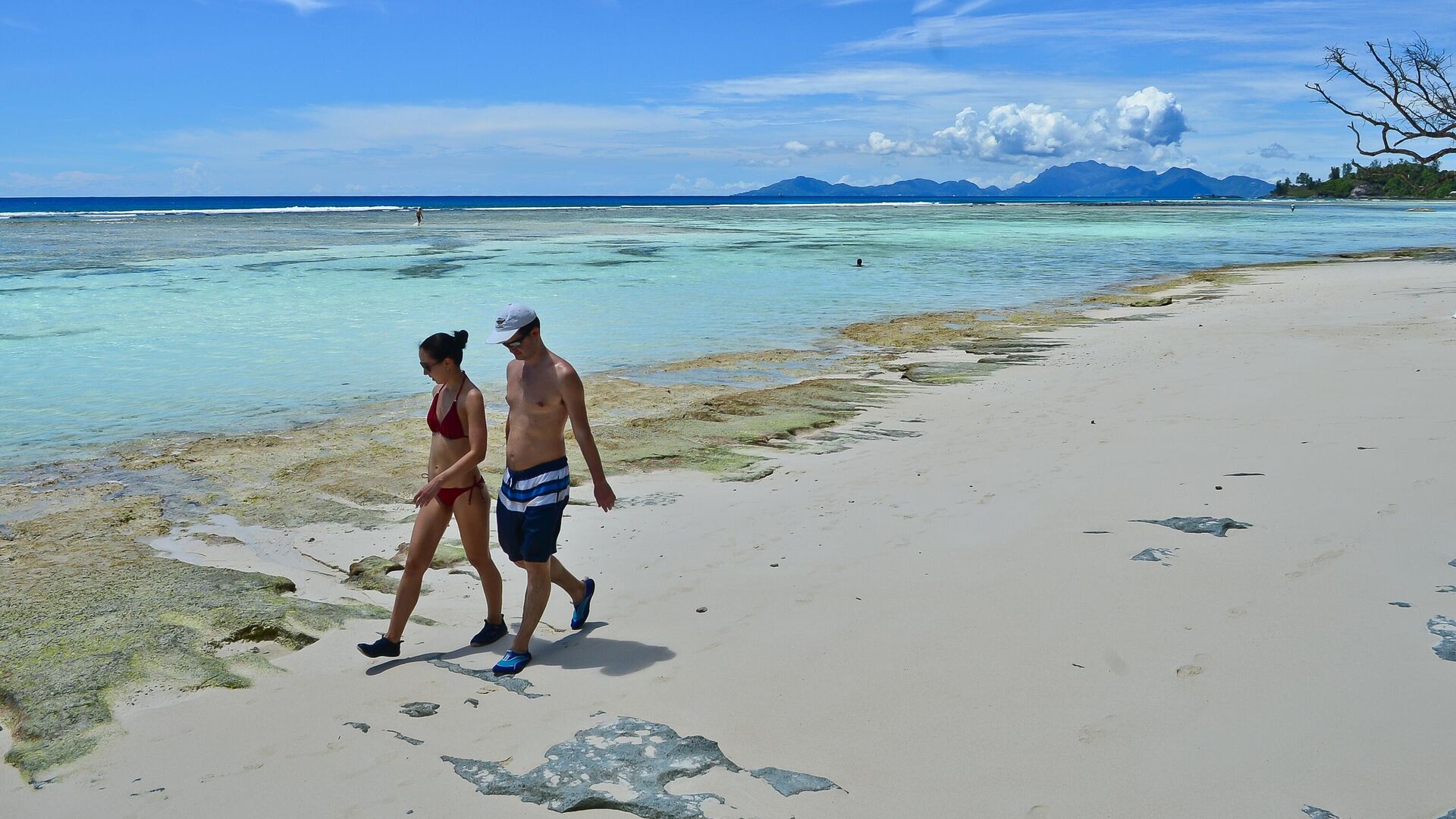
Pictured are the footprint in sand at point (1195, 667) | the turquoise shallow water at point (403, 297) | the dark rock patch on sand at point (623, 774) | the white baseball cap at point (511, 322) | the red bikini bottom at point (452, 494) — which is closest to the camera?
the dark rock patch on sand at point (623, 774)

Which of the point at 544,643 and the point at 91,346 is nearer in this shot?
the point at 544,643

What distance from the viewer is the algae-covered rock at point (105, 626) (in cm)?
411

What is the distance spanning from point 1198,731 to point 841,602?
71.1 inches

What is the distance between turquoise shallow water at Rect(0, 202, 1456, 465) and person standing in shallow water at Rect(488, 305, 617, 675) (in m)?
6.80

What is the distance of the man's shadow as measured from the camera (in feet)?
14.9

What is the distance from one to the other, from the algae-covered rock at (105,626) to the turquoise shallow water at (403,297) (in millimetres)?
3789

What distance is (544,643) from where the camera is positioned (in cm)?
480

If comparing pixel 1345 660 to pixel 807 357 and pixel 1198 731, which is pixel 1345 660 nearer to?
pixel 1198 731

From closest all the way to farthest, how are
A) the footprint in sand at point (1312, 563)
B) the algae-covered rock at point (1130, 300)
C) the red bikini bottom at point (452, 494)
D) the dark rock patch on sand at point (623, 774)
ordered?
1. the dark rock patch on sand at point (623, 774)
2. the red bikini bottom at point (452, 494)
3. the footprint in sand at point (1312, 563)
4. the algae-covered rock at point (1130, 300)

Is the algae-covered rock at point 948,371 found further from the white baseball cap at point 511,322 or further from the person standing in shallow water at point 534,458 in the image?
the white baseball cap at point 511,322

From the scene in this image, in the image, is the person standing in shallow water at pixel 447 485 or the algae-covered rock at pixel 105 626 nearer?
the algae-covered rock at pixel 105 626

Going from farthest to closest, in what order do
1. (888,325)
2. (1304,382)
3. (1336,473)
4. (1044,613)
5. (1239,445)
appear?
(888,325)
(1304,382)
(1239,445)
(1336,473)
(1044,613)

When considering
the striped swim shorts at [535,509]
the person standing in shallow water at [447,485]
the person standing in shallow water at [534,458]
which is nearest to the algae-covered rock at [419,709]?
the person standing in shallow water at [534,458]

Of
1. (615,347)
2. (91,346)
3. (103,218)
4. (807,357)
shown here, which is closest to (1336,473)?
(807,357)
